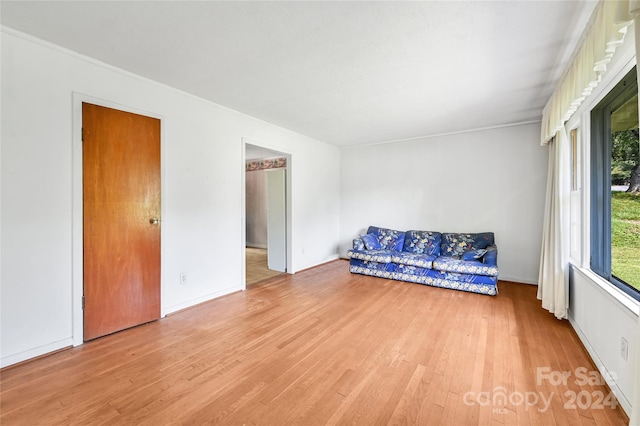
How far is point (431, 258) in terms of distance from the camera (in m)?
4.25

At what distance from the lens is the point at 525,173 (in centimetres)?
425

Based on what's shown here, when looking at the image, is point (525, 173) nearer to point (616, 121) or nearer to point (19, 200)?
point (616, 121)

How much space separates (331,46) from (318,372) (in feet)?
8.30

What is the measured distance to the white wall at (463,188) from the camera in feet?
13.9

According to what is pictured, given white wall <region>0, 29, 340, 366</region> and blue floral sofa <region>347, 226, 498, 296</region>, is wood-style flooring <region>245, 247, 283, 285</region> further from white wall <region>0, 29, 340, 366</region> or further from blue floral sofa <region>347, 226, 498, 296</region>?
blue floral sofa <region>347, 226, 498, 296</region>

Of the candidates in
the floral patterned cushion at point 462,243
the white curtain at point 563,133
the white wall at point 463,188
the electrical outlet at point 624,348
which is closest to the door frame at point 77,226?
the white curtain at point 563,133

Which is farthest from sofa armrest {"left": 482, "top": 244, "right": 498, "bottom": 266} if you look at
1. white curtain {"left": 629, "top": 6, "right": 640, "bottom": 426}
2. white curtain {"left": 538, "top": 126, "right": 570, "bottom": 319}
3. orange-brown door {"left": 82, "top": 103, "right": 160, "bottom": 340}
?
orange-brown door {"left": 82, "top": 103, "right": 160, "bottom": 340}

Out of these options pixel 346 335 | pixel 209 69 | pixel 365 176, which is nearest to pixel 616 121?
pixel 346 335

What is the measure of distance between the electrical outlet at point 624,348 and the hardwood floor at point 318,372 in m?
0.31

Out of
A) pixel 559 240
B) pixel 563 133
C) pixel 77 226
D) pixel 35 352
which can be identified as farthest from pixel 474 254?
pixel 35 352

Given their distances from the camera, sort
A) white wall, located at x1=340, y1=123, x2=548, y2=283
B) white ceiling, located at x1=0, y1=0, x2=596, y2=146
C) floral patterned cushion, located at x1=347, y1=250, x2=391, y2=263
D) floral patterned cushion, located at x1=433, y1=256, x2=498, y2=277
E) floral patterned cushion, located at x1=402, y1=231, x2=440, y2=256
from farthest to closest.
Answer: floral patterned cushion, located at x1=402, y1=231, x2=440, y2=256
floral patterned cushion, located at x1=347, y1=250, x2=391, y2=263
white wall, located at x1=340, y1=123, x2=548, y2=283
floral patterned cushion, located at x1=433, y1=256, x2=498, y2=277
white ceiling, located at x1=0, y1=0, x2=596, y2=146

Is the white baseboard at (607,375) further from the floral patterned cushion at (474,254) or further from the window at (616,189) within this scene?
the floral patterned cushion at (474,254)

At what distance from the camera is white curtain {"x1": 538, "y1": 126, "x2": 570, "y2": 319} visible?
281 cm

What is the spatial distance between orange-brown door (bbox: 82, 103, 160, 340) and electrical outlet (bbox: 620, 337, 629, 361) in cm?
380
